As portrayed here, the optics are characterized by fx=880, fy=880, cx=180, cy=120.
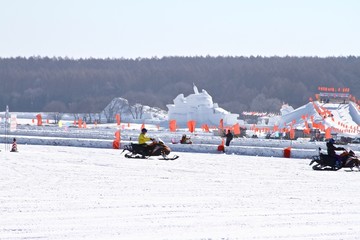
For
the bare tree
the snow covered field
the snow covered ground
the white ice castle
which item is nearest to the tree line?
the bare tree

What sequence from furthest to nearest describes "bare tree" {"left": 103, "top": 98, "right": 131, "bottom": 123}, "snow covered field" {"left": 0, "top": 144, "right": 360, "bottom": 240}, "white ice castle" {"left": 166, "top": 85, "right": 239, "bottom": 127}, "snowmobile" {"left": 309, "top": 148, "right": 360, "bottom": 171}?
"bare tree" {"left": 103, "top": 98, "right": 131, "bottom": 123}, "white ice castle" {"left": 166, "top": 85, "right": 239, "bottom": 127}, "snowmobile" {"left": 309, "top": 148, "right": 360, "bottom": 171}, "snow covered field" {"left": 0, "top": 144, "right": 360, "bottom": 240}

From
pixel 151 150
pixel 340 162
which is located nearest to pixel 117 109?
pixel 151 150

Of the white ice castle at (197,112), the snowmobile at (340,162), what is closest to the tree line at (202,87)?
the white ice castle at (197,112)

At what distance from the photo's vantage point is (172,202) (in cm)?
1528

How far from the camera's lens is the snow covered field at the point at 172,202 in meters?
11.9

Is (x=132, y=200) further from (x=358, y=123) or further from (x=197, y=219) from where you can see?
(x=358, y=123)

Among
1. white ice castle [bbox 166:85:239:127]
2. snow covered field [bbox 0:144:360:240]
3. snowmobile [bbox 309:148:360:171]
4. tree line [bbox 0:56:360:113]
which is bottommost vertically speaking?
snow covered field [bbox 0:144:360:240]

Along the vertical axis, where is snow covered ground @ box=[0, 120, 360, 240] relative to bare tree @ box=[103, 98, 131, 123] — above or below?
below

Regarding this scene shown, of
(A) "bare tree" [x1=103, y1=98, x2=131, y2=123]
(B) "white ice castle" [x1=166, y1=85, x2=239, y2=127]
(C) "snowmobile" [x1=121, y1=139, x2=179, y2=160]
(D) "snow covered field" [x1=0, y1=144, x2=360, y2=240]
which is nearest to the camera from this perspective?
(D) "snow covered field" [x1=0, y1=144, x2=360, y2=240]

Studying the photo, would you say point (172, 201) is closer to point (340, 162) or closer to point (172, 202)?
point (172, 202)

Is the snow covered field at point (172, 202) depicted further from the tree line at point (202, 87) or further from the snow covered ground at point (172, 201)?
the tree line at point (202, 87)

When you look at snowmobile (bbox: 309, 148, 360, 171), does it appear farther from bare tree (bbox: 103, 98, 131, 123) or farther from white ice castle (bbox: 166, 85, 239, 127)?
bare tree (bbox: 103, 98, 131, 123)

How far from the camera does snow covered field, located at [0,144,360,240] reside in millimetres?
11938

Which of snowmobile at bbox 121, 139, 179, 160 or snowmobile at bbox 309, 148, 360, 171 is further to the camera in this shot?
snowmobile at bbox 121, 139, 179, 160
